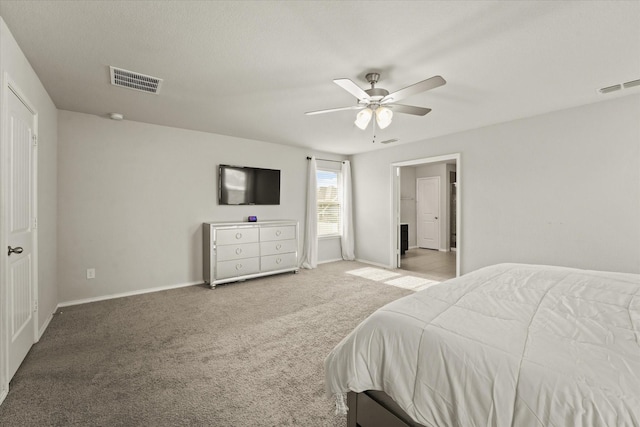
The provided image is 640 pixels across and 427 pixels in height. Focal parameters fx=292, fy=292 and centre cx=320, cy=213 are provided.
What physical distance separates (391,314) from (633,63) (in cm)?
307

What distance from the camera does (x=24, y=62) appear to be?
2.35 meters

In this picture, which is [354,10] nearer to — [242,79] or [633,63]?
[242,79]

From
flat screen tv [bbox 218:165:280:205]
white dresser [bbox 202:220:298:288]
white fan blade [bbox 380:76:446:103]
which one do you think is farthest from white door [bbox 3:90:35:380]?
white fan blade [bbox 380:76:446:103]

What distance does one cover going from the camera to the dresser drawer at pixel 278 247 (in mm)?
4969

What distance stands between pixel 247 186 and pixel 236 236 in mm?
988

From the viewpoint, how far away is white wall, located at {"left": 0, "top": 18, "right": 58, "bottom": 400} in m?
2.06

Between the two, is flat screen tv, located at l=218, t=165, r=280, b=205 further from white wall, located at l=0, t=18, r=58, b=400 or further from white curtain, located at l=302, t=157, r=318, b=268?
white wall, located at l=0, t=18, r=58, b=400

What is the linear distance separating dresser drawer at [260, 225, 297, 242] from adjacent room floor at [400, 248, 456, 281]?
2.36m

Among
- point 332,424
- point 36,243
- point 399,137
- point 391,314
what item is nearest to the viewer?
point 391,314

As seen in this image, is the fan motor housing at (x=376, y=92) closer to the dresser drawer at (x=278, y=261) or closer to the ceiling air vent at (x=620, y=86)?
the ceiling air vent at (x=620, y=86)

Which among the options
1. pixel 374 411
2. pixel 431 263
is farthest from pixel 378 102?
pixel 431 263

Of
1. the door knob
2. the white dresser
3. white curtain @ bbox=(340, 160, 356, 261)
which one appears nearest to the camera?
the door knob

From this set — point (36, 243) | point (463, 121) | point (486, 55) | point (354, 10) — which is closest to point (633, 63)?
point (486, 55)

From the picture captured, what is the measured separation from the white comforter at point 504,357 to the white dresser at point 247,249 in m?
3.32
